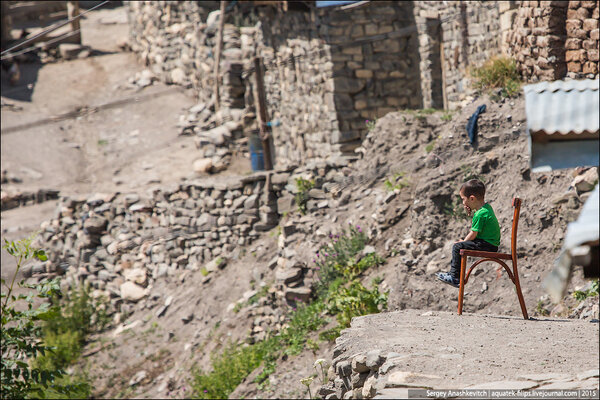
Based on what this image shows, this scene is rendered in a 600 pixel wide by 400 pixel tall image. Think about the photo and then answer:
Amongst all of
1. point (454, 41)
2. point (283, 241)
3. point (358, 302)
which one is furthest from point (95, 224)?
point (358, 302)

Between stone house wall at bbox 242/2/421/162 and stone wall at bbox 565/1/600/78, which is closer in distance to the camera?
stone wall at bbox 565/1/600/78

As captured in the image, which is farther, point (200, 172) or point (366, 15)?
point (200, 172)

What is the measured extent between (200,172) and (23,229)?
416 cm

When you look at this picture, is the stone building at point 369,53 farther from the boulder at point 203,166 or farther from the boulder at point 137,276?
the boulder at point 137,276

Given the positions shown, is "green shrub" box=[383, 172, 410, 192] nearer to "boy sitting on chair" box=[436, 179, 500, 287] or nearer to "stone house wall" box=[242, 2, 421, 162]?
"stone house wall" box=[242, 2, 421, 162]

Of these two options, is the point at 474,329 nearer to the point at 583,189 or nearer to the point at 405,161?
the point at 583,189

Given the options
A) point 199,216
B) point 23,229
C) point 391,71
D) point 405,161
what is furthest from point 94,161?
point 405,161

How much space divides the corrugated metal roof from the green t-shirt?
87 cm

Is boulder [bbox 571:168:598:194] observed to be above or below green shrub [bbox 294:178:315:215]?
above

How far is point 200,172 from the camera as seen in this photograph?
1647 cm

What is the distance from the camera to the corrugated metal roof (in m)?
4.81

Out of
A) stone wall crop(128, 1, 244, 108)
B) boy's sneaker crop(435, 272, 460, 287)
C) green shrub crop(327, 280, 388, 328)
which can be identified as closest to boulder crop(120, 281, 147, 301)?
stone wall crop(128, 1, 244, 108)

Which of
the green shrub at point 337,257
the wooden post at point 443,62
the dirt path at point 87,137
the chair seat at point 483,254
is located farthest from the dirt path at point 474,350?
the dirt path at point 87,137

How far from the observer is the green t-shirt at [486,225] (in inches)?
220
